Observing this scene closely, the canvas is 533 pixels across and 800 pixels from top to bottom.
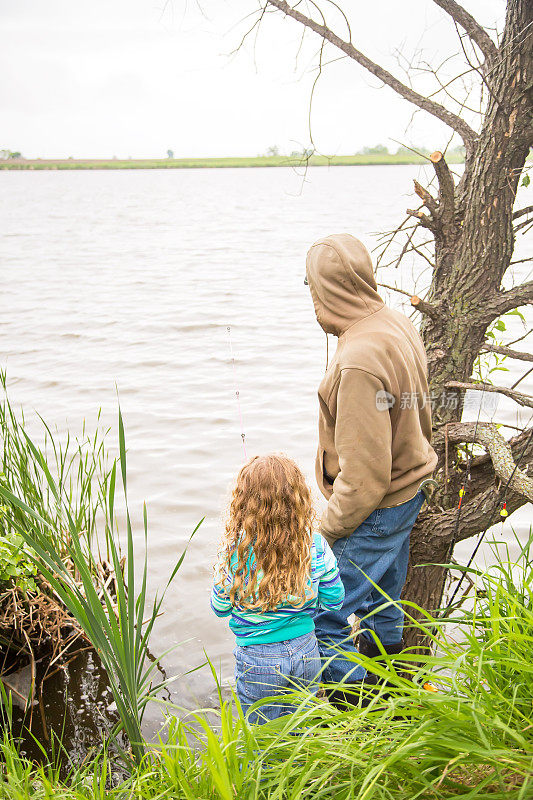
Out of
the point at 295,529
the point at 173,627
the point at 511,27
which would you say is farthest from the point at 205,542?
the point at 511,27

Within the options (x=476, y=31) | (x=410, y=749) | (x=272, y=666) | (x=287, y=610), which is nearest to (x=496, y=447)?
(x=287, y=610)

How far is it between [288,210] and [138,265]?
14.6 metres

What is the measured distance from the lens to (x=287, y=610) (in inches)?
82.2

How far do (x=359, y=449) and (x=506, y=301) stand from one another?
1.05 metres

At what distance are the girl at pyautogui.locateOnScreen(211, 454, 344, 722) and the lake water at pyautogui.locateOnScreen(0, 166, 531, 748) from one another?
0.31m

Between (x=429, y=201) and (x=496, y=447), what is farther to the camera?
(x=429, y=201)

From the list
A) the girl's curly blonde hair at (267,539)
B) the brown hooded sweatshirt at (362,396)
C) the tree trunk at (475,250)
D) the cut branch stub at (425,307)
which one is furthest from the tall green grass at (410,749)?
the cut branch stub at (425,307)

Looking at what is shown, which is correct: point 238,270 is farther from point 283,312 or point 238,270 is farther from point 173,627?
point 173,627

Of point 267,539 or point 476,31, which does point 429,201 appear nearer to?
point 476,31

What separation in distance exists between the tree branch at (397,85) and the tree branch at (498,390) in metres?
0.96

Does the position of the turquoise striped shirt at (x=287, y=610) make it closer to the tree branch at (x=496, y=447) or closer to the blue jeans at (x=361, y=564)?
the blue jeans at (x=361, y=564)

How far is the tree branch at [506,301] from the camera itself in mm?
2753

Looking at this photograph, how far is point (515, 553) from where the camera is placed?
15.2 feet

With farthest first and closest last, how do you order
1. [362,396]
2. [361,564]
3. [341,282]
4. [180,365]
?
[180,365], [361,564], [341,282], [362,396]
